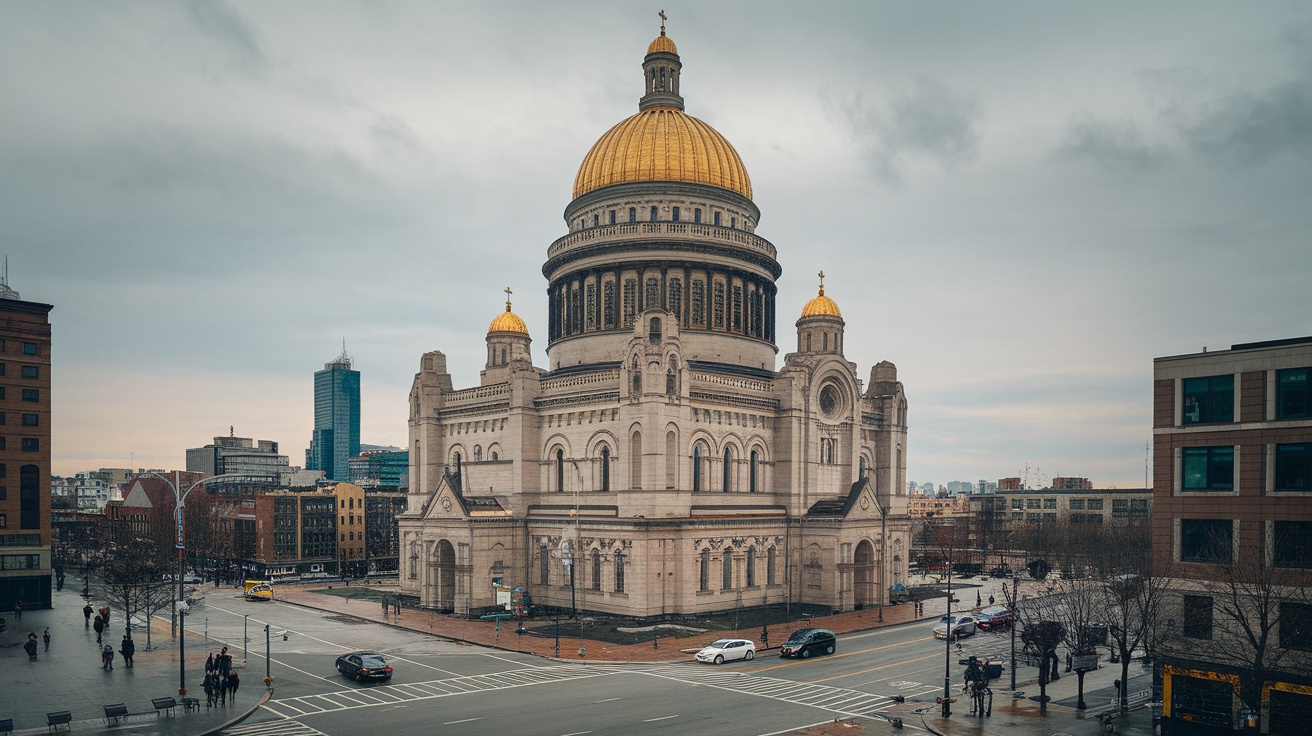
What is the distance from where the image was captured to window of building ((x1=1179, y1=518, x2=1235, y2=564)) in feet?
129

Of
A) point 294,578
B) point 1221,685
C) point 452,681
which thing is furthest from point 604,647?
point 294,578

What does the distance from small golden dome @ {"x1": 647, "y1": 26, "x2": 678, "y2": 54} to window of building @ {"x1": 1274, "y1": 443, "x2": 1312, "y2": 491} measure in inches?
2666

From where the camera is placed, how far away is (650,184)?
85.6m

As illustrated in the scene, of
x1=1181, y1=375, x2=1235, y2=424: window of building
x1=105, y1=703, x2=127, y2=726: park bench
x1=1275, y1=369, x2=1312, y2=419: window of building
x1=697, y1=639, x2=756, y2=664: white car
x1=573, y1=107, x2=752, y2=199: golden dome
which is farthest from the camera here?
x1=573, y1=107, x2=752, y2=199: golden dome

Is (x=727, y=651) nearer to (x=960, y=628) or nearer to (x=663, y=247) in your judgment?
(x=960, y=628)

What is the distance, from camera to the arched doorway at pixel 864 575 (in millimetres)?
78500

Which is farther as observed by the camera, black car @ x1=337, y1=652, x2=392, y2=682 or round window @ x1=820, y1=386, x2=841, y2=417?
round window @ x1=820, y1=386, x2=841, y2=417

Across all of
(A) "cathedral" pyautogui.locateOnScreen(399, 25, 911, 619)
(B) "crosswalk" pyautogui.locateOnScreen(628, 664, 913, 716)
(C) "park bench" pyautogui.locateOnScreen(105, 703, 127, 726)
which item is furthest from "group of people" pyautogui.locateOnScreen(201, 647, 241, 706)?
(A) "cathedral" pyautogui.locateOnScreen(399, 25, 911, 619)

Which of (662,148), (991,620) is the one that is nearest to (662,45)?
(662,148)

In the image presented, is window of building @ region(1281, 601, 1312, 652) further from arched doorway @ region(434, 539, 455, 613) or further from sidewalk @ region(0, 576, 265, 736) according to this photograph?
arched doorway @ region(434, 539, 455, 613)

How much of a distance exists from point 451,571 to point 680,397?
80.0 feet

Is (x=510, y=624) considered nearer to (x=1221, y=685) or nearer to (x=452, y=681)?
(x=452, y=681)

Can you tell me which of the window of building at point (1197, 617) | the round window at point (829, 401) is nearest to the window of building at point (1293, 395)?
the window of building at point (1197, 617)

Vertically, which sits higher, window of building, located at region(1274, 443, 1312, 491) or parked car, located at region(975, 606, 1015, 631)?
window of building, located at region(1274, 443, 1312, 491)
